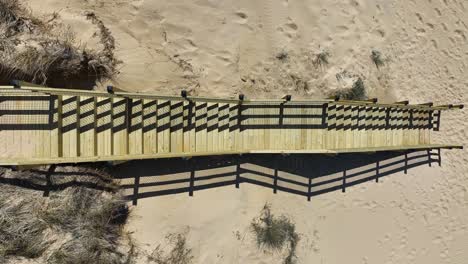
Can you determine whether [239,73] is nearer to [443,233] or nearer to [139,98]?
[139,98]

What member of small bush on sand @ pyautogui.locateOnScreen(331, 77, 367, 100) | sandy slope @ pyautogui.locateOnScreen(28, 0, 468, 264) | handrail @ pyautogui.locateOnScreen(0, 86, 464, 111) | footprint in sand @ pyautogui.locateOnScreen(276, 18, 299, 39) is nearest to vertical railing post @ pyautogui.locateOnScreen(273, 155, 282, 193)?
sandy slope @ pyautogui.locateOnScreen(28, 0, 468, 264)

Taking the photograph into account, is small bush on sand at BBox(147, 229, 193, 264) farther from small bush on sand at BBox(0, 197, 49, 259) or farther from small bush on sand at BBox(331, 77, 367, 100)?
small bush on sand at BBox(331, 77, 367, 100)

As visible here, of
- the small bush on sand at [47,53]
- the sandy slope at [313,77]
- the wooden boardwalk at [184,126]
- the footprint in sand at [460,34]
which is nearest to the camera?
the wooden boardwalk at [184,126]


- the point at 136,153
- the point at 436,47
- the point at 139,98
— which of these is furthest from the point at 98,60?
the point at 436,47

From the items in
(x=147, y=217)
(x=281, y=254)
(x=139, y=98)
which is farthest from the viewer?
(x=281, y=254)

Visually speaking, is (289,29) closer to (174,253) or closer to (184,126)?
(184,126)

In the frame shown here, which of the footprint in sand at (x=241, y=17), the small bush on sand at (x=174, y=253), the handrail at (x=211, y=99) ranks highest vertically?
the footprint in sand at (x=241, y=17)

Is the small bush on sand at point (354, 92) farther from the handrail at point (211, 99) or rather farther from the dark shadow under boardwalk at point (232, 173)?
the dark shadow under boardwalk at point (232, 173)

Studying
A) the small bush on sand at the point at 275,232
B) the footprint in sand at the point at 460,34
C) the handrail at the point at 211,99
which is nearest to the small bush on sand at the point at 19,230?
the handrail at the point at 211,99
